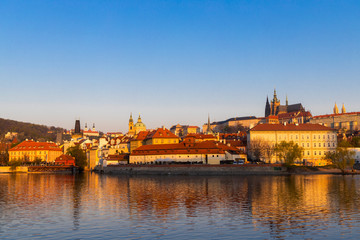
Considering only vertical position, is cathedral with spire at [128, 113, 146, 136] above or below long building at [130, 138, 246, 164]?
above

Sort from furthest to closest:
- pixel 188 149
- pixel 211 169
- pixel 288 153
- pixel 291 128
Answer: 1. pixel 291 128
2. pixel 188 149
3. pixel 288 153
4. pixel 211 169

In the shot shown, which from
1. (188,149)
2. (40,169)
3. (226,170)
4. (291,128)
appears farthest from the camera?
(40,169)

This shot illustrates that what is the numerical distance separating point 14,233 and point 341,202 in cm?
2479

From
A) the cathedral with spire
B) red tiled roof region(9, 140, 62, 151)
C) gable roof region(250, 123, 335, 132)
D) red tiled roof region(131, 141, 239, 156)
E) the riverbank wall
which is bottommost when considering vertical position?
the riverbank wall

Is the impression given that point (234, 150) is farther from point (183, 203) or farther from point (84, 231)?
point (84, 231)

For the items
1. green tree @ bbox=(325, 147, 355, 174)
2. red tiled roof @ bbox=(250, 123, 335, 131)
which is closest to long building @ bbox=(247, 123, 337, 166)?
red tiled roof @ bbox=(250, 123, 335, 131)

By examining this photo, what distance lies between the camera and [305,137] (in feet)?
338

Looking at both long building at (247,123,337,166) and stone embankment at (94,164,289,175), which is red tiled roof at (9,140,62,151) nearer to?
stone embankment at (94,164,289,175)

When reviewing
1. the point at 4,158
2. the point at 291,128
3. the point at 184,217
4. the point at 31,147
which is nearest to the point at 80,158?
the point at 31,147

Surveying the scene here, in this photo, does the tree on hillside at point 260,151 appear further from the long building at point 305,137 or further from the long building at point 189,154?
the long building at point 189,154

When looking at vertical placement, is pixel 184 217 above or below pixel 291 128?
below

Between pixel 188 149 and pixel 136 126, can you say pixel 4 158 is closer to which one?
pixel 136 126

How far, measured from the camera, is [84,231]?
869 inches

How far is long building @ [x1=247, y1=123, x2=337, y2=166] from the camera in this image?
102250 mm
